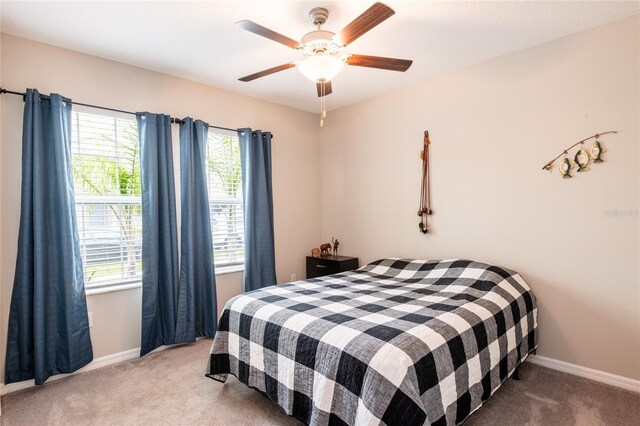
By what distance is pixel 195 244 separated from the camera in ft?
10.4

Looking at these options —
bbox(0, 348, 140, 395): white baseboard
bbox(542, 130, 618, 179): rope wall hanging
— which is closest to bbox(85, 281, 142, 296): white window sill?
bbox(0, 348, 140, 395): white baseboard

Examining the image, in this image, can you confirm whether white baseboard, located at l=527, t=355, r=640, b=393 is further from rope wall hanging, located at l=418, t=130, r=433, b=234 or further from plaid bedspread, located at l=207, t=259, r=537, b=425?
rope wall hanging, located at l=418, t=130, r=433, b=234

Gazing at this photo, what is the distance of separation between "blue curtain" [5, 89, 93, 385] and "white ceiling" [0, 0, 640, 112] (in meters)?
0.54

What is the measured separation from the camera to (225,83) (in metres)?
3.35

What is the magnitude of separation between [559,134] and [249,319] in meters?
2.61

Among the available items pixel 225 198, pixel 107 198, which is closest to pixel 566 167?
pixel 225 198

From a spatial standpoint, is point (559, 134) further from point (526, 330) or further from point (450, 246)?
point (526, 330)

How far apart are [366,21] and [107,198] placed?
2420 mm

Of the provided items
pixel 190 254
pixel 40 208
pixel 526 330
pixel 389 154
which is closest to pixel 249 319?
pixel 190 254

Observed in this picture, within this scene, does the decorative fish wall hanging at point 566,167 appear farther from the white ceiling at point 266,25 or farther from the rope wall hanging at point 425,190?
the rope wall hanging at point 425,190

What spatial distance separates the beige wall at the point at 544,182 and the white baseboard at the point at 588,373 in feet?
0.13

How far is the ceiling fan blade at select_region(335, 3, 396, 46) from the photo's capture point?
62.4 inches

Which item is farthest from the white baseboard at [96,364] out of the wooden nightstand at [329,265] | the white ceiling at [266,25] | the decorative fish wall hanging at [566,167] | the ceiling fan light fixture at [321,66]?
the decorative fish wall hanging at [566,167]

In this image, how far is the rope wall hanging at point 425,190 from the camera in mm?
3328
